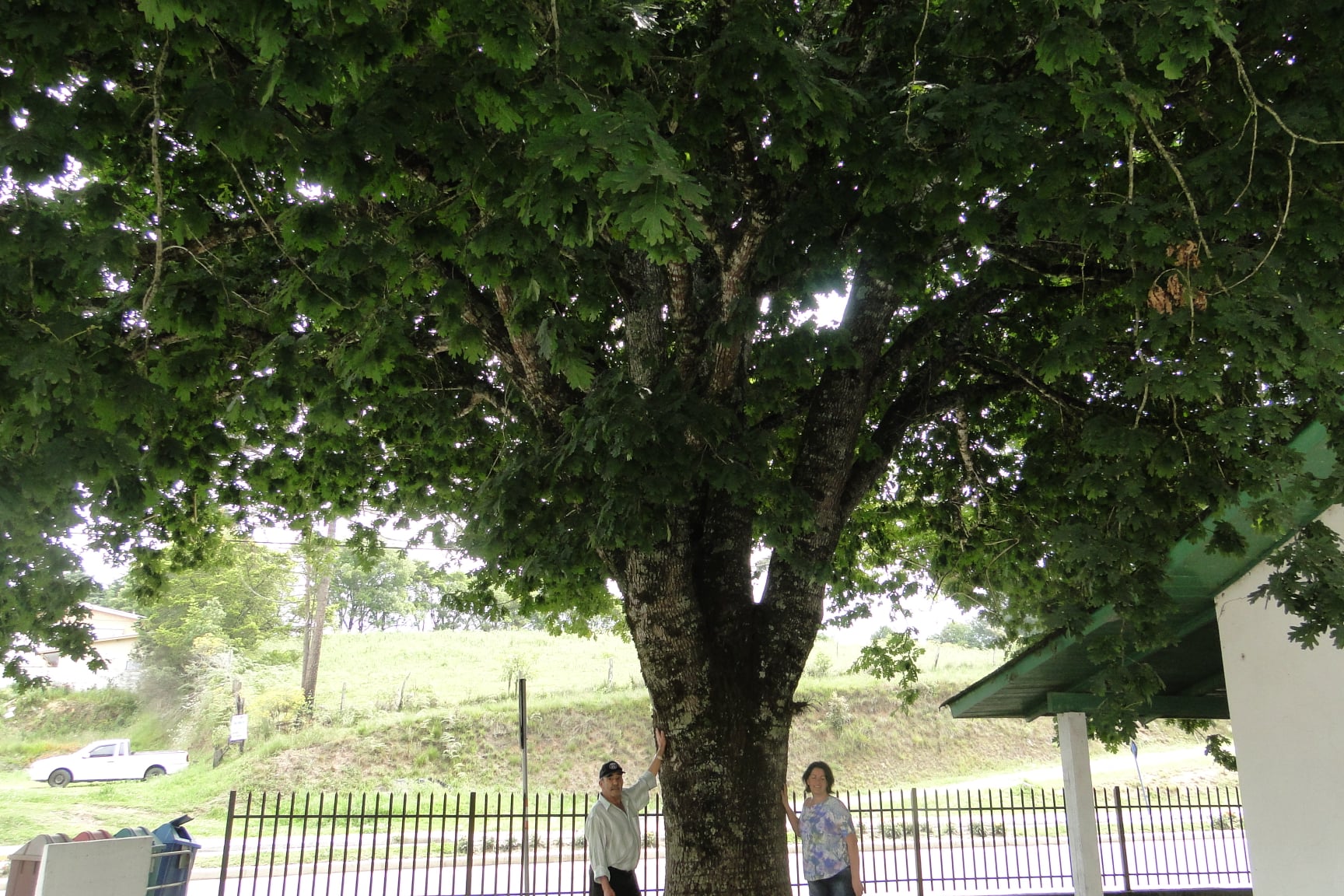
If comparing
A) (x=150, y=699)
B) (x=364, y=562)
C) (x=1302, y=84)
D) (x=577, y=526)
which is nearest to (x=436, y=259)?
(x=577, y=526)

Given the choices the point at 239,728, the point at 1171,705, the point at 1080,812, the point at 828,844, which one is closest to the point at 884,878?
the point at 1080,812

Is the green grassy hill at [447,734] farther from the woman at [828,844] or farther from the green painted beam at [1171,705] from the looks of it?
the woman at [828,844]

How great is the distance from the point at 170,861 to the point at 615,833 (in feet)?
14.5

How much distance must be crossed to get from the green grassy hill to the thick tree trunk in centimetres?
2077

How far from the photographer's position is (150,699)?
121ft

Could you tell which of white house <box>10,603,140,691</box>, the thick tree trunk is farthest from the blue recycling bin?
white house <box>10,603,140,691</box>

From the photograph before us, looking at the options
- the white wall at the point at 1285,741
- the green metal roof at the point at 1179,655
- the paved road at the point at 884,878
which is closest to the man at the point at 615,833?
the green metal roof at the point at 1179,655

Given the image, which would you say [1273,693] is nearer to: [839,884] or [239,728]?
[839,884]

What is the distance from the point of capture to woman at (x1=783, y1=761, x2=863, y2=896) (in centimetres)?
650

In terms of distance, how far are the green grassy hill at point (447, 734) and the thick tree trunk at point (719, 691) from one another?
20.8 m

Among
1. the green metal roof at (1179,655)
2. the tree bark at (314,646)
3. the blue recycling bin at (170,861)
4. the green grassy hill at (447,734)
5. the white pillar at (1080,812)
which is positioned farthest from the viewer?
the tree bark at (314,646)

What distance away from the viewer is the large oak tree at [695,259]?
4.37m

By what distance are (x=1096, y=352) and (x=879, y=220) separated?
155 centimetres

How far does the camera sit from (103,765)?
93.9 feet
